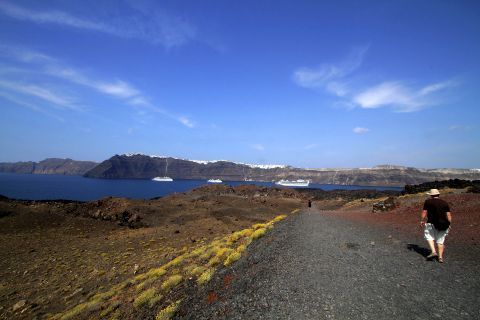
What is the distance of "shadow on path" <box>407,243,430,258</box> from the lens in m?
11.5

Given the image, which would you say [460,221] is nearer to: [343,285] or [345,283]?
[345,283]

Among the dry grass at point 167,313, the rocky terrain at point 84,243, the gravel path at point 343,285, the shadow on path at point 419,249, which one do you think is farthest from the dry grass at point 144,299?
the shadow on path at point 419,249

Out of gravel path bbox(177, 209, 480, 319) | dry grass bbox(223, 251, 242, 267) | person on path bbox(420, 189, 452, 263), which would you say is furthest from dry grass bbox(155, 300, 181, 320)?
person on path bbox(420, 189, 452, 263)

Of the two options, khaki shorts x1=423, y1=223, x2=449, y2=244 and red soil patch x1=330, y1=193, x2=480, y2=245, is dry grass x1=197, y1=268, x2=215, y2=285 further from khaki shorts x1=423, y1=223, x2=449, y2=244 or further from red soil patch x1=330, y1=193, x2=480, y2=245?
red soil patch x1=330, y1=193, x2=480, y2=245

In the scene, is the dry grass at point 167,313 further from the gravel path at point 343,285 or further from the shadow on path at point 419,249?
the shadow on path at point 419,249

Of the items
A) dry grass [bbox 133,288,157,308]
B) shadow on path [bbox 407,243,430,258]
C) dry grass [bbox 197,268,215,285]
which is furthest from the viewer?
shadow on path [bbox 407,243,430,258]

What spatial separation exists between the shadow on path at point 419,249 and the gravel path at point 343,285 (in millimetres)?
26

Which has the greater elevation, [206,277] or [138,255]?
[206,277]

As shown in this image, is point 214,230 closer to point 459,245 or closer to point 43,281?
point 43,281

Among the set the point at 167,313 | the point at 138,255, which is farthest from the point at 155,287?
the point at 138,255

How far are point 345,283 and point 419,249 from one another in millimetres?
5673

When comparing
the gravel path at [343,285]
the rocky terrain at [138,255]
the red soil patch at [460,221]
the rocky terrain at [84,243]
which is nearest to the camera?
the gravel path at [343,285]

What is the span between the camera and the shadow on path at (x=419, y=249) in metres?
11.5

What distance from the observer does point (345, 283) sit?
846 cm
